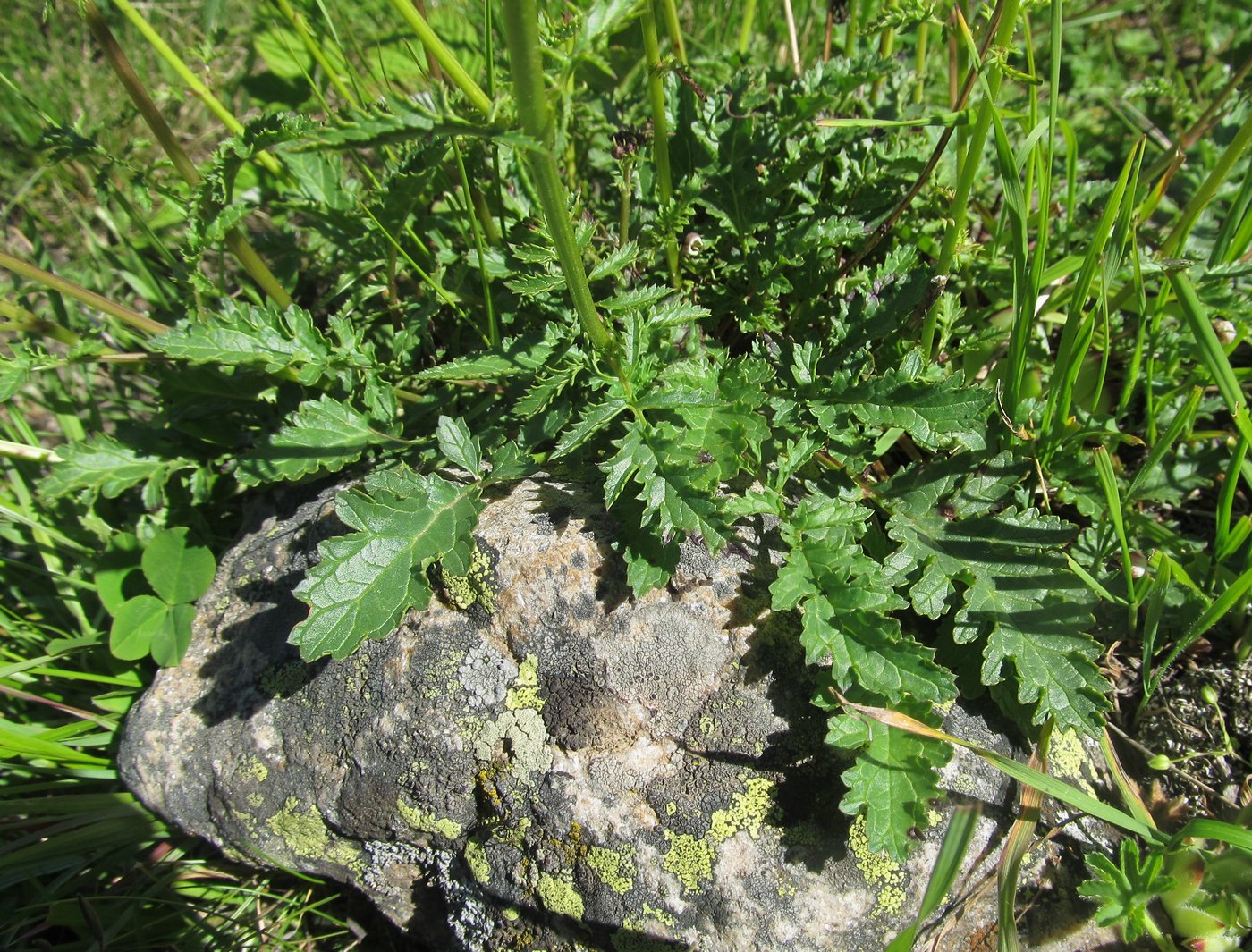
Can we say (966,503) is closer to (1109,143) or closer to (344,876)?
(344,876)

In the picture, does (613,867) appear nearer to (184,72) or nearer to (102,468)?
(102,468)

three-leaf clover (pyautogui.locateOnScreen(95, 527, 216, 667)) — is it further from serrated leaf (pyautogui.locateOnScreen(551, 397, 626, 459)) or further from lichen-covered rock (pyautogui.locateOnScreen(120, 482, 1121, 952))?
serrated leaf (pyautogui.locateOnScreen(551, 397, 626, 459))

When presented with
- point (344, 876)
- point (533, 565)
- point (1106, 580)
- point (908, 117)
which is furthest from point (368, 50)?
point (1106, 580)

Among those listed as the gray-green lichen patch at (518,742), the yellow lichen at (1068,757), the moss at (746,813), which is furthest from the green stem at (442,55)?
the yellow lichen at (1068,757)

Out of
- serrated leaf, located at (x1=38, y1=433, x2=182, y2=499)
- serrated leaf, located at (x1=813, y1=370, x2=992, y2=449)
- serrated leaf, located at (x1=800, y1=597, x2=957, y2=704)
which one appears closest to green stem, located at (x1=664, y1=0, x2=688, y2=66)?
serrated leaf, located at (x1=813, y1=370, x2=992, y2=449)

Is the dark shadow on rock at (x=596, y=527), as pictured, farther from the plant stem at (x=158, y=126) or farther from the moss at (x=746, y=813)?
the plant stem at (x=158, y=126)

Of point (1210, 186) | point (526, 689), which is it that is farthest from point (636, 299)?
point (1210, 186)
